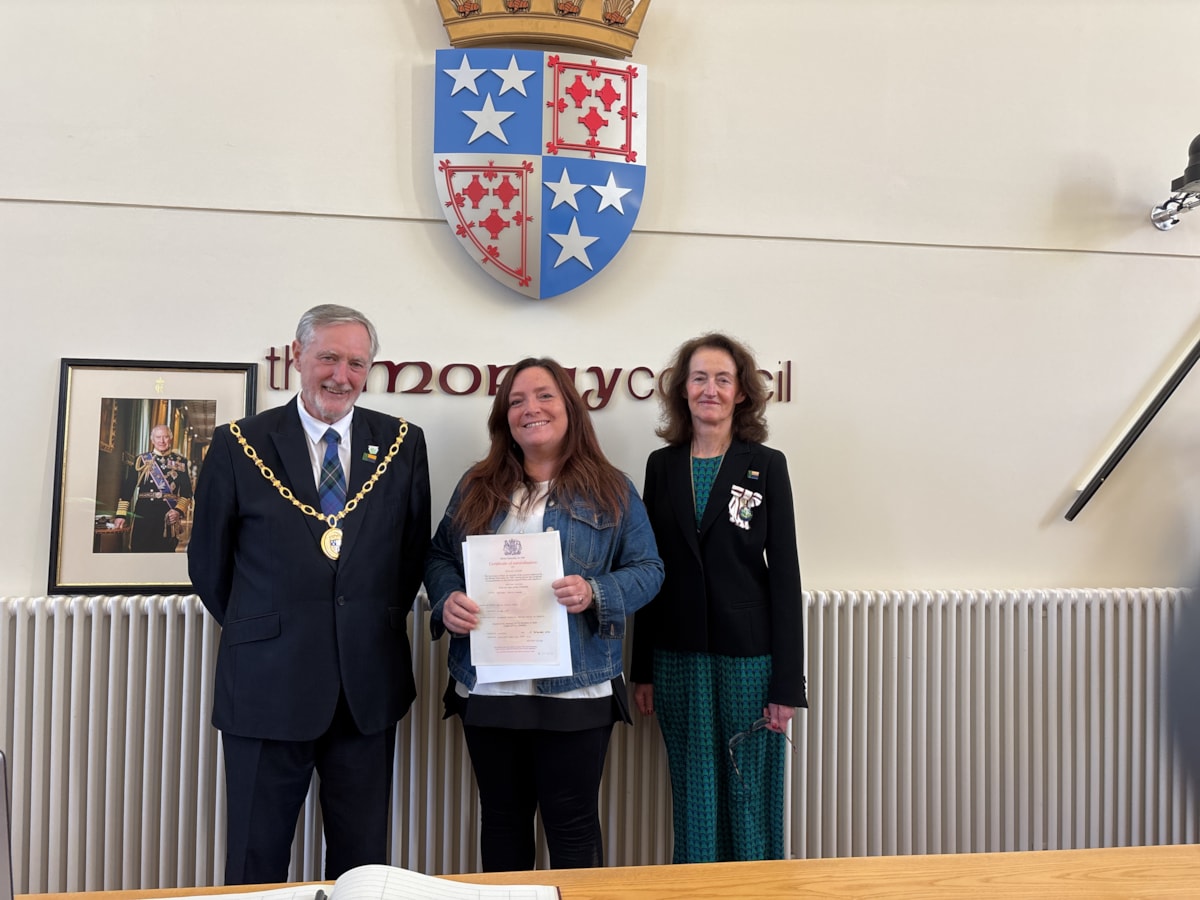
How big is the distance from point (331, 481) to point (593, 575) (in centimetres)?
70

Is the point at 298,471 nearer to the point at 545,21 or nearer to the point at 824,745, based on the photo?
the point at 545,21

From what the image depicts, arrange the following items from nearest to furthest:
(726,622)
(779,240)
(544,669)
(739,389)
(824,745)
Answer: (544,669) → (726,622) → (739,389) → (824,745) → (779,240)

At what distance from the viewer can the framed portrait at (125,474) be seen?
7.96 feet

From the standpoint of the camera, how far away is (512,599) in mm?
1924

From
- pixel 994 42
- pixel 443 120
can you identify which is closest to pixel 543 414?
pixel 443 120

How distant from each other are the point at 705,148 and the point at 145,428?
202 centimetres

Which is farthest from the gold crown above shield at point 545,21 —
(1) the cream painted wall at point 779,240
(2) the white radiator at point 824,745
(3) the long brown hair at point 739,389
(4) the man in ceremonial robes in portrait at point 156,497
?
(2) the white radiator at point 824,745

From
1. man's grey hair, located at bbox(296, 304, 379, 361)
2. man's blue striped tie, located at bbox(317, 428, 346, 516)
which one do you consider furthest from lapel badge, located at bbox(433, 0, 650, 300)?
man's blue striped tie, located at bbox(317, 428, 346, 516)

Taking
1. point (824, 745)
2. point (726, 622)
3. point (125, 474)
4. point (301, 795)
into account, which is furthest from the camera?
point (824, 745)

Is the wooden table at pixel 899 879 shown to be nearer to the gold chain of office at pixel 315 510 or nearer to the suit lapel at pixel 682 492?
the gold chain of office at pixel 315 510

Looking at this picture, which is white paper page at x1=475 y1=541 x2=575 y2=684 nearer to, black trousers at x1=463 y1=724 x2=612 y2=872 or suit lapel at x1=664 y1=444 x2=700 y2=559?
black trousers at x1=463 y1=724 x2=612 y2=872

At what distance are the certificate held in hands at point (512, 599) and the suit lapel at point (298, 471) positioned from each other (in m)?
0.39

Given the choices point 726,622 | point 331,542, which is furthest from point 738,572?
point 331,542

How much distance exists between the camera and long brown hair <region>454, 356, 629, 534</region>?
80.8 inches
